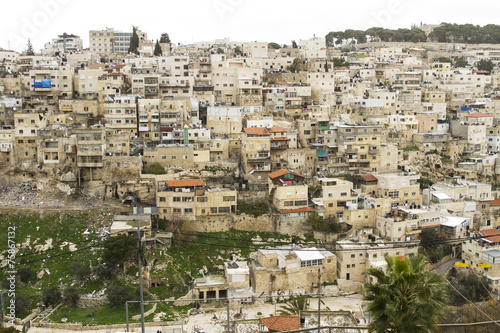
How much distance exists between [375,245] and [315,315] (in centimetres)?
622

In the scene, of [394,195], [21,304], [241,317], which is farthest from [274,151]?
[21,304]

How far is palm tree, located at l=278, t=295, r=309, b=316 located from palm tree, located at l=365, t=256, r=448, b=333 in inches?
474

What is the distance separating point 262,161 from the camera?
34.5 metres

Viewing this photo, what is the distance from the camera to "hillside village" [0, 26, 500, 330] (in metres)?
29.1

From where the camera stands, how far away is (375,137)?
122 feet

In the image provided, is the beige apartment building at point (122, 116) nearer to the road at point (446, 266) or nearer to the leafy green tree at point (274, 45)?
the road at point (446, 266)

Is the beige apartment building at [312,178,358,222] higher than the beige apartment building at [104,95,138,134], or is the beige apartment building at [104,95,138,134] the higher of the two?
the beige apartment building at [104,95,138,134]

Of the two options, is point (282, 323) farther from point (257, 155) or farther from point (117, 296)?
point (257, 155)

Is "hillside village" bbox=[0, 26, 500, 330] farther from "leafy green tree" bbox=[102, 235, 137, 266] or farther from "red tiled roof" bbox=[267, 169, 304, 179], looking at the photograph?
"leafy green tree" bbox=[102, 235, 137, 266]

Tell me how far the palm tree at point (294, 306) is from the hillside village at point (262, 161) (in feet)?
2.71

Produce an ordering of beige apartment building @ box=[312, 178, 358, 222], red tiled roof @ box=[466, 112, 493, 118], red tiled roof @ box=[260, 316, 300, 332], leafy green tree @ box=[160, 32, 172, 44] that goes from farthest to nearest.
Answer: leafy green tree @ box=[160, 32, 172, 44] < red tiled roof @ box=[466, 112, 493, 118] < beige apartment building @ box=[312, 178, 358, 222] < red tiled roof @ box=[260, 316, 300, 332]

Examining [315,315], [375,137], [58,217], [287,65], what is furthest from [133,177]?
[287,65]

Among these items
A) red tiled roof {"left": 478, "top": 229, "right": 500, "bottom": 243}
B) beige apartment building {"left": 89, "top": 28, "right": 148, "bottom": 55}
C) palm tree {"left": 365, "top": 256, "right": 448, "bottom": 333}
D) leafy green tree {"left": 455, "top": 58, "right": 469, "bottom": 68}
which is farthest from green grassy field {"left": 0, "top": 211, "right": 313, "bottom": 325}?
leafy green tree {"left": 455, "top": 58, "right": 469, "bottom": 68}

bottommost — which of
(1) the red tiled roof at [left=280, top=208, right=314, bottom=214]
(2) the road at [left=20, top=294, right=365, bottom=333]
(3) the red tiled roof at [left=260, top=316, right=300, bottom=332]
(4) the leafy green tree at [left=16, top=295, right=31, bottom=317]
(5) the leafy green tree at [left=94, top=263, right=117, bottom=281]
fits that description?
(2) the road at [left=20, top=294, right=365, bottom=333]
